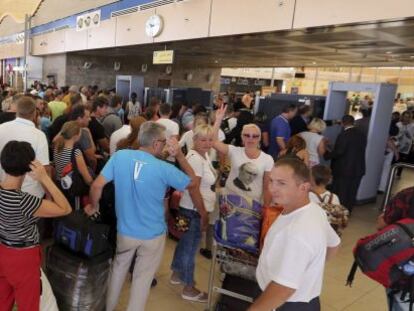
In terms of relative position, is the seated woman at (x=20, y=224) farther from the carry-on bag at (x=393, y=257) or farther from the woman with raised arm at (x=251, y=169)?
the carry-on bag at (x=393, y=257)

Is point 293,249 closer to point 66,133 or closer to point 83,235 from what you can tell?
point 83,235

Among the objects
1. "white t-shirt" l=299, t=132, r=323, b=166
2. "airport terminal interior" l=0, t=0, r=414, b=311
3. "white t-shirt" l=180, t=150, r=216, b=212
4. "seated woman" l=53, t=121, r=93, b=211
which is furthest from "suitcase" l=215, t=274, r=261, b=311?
"white t-shirt" l=299, t=132, r=323, b=166

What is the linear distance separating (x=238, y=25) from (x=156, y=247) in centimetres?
533

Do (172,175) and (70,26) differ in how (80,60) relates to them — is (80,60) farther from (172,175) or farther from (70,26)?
(172,175)

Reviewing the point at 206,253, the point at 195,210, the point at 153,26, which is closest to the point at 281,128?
the point at 206,253

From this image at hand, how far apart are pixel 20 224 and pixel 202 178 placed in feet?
4.32

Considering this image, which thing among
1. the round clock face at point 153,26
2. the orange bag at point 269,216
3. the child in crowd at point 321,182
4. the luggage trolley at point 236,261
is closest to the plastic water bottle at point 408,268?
the orange bag at point 269,216

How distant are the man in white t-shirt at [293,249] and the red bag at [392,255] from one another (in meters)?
0.28

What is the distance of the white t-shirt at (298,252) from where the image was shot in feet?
4.56

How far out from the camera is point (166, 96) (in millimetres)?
9797

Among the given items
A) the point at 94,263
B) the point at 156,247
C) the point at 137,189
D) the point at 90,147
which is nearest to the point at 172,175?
the point at 137,189

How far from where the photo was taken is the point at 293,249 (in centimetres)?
139

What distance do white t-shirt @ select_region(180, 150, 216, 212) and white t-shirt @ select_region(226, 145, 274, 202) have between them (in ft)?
0.67

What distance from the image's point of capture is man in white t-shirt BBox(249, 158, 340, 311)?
1.39 m
